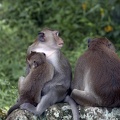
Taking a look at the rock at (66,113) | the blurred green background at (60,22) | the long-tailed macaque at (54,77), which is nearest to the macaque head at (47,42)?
the long-tailed macaque at (54,77)

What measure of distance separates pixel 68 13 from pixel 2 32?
4.96 feet

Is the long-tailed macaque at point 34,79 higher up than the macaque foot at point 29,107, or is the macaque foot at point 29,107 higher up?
the long-tailed macaque at point 34,79

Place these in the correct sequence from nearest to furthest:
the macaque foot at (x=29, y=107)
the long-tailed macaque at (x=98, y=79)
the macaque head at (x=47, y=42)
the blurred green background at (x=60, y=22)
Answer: the macaque foot at (x=29, y=107) < the long-tailed macaque at (x=98, y=79) < the macaque head at (x=47, y=42) < the blurred green background at (x=60, y=22)

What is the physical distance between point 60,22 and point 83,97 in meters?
5.36

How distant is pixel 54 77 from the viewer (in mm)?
6098

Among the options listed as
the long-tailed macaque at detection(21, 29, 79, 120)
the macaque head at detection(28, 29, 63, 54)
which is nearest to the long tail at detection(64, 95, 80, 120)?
the long-tailed macaque at detection(21, 29, 79, 120)

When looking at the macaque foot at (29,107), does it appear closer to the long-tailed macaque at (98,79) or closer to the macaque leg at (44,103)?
the macaque leg at (44,103)

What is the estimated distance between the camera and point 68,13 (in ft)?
37.4

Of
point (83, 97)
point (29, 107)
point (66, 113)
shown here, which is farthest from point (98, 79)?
point (29, 107)

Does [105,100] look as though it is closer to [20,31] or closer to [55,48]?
[55,48]

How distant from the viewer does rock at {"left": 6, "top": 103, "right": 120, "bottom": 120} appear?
19.1ft

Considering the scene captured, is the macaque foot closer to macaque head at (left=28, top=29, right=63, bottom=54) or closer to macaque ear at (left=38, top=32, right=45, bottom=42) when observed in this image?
macaque head at (left=28, top=29, right=63, bottom=54)

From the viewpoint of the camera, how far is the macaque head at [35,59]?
598 cm

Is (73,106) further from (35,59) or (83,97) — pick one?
(35,59)
